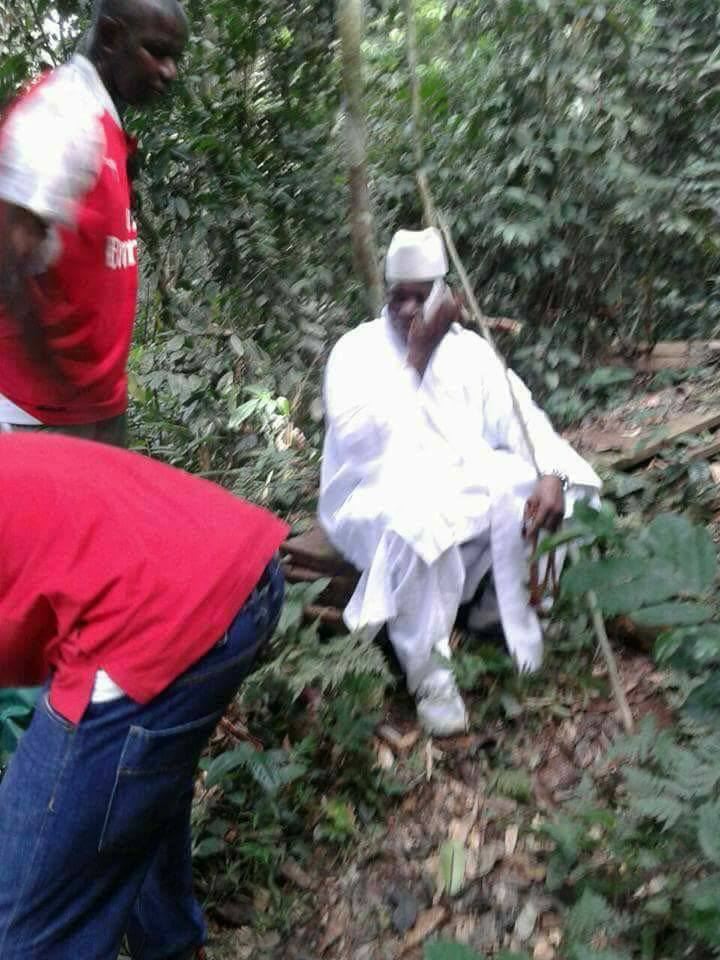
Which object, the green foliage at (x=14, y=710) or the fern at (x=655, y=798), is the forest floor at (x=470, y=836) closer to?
the fern at (x=655, y=798)

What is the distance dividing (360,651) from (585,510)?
103cm

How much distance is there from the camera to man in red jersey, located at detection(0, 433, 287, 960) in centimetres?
143

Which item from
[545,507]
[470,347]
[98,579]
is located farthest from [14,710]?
[470,347]

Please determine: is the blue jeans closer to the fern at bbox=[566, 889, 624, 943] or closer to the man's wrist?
the fern at bbox=[566, 889, 624, 943]

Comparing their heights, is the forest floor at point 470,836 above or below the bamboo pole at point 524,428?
below

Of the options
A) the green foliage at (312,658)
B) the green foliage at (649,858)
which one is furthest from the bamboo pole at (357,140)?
the green foliage at (649,858)

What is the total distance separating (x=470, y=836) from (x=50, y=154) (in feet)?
6.95

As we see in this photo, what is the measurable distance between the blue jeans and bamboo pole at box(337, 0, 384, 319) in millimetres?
2879

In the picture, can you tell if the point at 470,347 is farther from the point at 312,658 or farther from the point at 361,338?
the point at 312,658

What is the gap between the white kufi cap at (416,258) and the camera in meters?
3.44

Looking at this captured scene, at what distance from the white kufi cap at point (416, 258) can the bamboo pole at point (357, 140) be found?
706mm

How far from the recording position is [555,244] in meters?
5.38

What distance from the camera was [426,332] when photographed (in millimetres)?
3549

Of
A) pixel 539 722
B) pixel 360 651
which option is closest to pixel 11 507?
pixel 360 651
